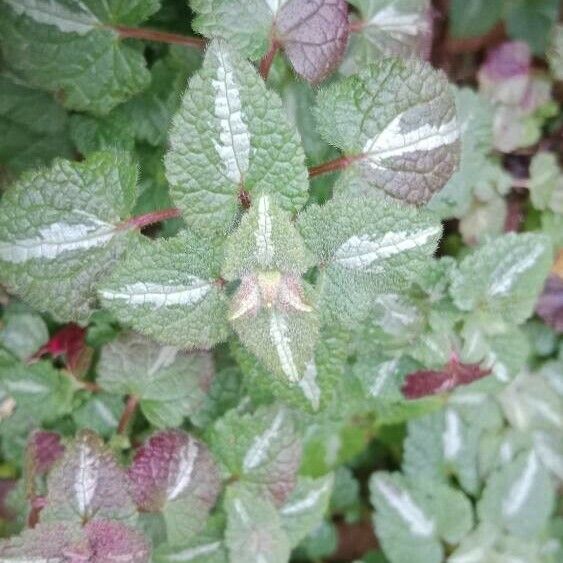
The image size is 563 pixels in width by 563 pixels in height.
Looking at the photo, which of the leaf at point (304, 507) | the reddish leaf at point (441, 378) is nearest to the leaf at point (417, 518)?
the leaf at point (304, 507)

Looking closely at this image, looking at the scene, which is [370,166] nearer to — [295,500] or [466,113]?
[466,113]

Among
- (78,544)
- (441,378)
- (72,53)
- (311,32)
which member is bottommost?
(78,544)

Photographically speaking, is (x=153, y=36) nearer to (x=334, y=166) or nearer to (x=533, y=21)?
(x=334, y=166)

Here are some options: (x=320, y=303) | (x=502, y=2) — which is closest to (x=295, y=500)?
(x=320, y=303)

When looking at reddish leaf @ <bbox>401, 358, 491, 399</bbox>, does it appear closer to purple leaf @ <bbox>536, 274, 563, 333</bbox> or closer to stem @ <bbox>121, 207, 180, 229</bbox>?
purple leaf @ <bbox>536, 274, 563, 333</bbox>

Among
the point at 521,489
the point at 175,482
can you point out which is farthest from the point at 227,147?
the point at 521,489
